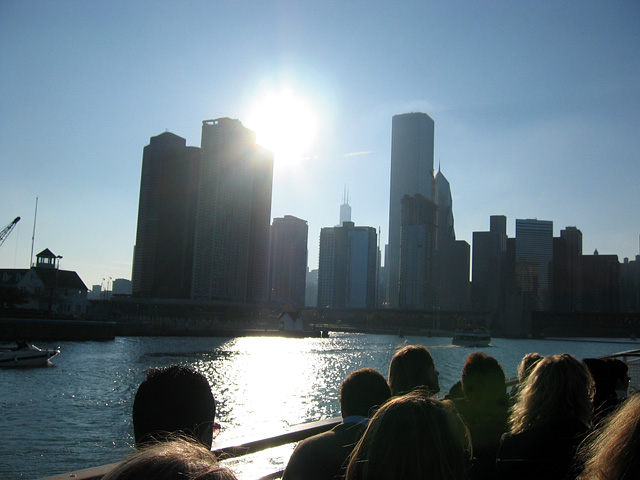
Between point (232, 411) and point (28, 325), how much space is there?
5681 centimetres

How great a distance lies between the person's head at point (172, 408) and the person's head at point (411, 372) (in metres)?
1.98

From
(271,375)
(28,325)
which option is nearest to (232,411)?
(271,375)

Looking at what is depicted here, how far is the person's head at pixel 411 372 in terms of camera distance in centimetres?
441

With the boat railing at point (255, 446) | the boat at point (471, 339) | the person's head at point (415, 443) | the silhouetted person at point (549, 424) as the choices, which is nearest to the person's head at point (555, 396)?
the silhouetted person at point (549, 424)

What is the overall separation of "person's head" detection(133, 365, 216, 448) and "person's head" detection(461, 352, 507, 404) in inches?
123

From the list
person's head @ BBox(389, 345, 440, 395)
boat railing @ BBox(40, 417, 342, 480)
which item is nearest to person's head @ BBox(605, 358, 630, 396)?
person's head @ BBox(389, 345, 440, 395)

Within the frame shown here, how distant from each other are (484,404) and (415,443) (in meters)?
3.55

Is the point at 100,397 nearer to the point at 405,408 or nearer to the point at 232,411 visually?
the point at 232,411

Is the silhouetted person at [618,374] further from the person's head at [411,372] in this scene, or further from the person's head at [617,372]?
the person's head at [411,372]

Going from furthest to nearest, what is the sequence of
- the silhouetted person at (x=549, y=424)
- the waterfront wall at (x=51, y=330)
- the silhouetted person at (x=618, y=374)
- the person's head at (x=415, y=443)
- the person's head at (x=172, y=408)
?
the waterfront wall at (x=51, y=330) → the silhouetted person at (x=618, y=374) → the silhouetted person at (x=549, y=424) → the person's head at (x=172, y=408) → the person's head at (x=415, y=443)

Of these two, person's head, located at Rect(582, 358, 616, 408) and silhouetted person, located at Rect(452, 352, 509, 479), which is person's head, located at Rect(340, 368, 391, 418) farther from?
person's head, located at Rect(582, 358, 616, 408)

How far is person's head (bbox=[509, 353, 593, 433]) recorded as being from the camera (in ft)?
11.6

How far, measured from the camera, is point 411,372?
445 centimetres

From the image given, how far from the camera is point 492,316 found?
6949 inches
